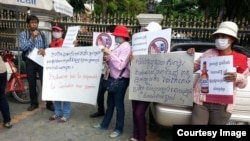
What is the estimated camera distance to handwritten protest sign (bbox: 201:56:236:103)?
3.01m

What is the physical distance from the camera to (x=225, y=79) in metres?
3.03

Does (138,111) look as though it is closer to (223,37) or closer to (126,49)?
(126,49)

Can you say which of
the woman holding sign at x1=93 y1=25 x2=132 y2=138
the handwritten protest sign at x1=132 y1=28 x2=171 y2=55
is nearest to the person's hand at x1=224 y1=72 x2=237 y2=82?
the handwritten protest sign at x1=132 y1=28 x2=171 y2=55

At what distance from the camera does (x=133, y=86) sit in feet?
13.5

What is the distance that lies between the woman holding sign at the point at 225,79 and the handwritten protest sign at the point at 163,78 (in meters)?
0.26

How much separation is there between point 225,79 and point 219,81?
0.25 ft

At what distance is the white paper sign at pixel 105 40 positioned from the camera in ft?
15.7

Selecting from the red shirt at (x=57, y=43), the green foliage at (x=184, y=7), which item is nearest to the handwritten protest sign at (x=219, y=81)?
the red shirt at (x=57, y=43)

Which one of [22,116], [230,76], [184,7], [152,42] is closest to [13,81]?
[22,116]

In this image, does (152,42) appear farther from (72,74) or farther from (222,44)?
(72,74)

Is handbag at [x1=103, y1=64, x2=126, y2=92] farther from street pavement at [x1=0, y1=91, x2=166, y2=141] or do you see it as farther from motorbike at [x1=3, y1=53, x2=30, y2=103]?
motorbike at [x1=3, y1=53, x2=30, y2=103]

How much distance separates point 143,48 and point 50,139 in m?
1.90

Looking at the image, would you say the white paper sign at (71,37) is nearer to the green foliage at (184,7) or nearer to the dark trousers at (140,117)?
the dark trousers at (140,117)

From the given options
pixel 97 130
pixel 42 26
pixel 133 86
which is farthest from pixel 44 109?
pixel 42 26
